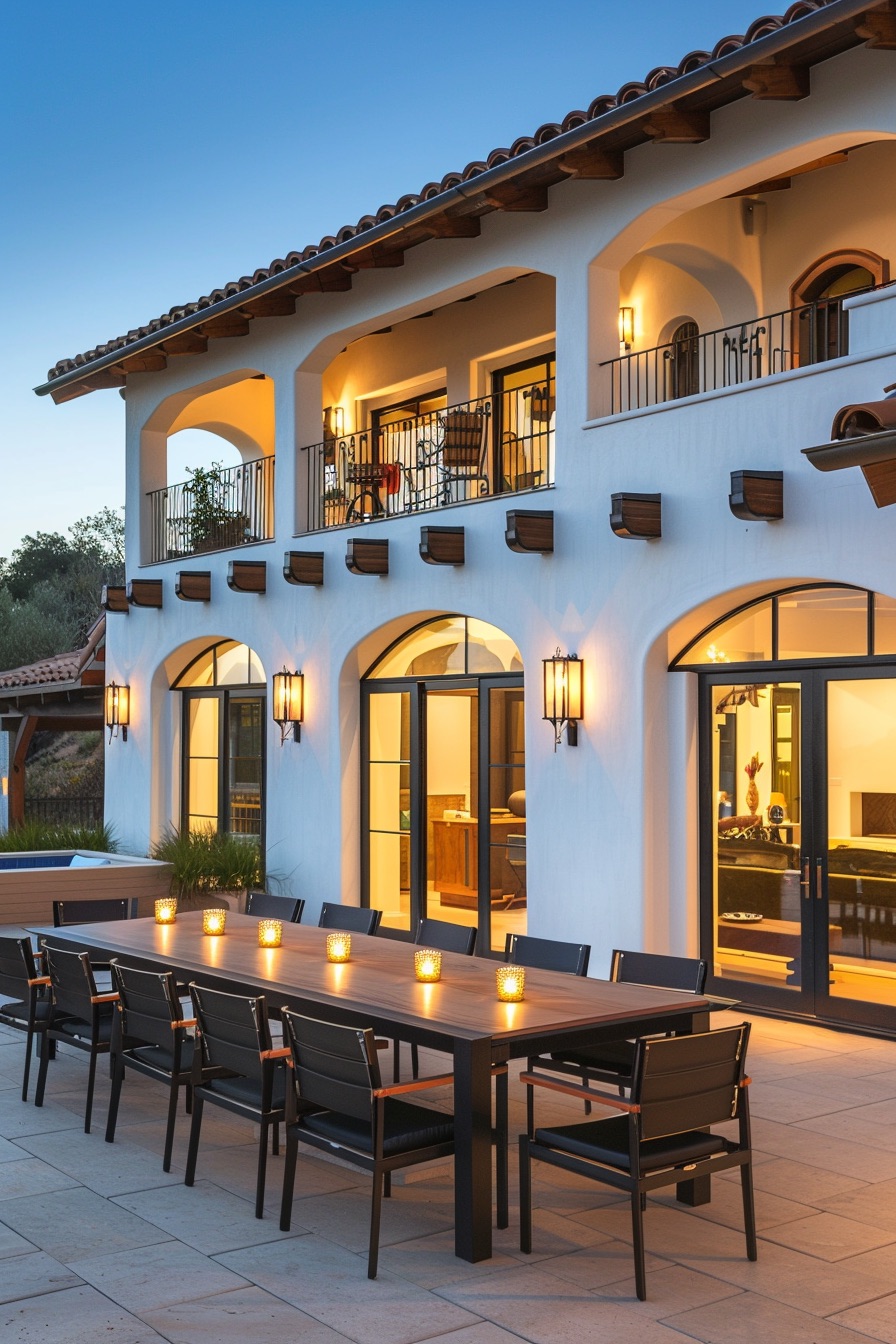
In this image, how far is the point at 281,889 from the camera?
528 inches

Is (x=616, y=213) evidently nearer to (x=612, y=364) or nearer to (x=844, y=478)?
(x=612, y=364)

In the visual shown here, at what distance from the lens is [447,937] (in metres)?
7.46

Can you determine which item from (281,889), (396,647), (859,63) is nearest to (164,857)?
(281,889)

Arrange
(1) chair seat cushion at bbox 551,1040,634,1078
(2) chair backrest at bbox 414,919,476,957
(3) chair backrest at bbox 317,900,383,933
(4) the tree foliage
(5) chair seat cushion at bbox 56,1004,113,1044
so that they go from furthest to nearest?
(4) the tree foliage, (3) chair backrest at bbox 317,900,383,933, (2) chair backrest at bbox 414,919,476,957, (5) chair seat cushion at bbox 56,1004,113,1044, (1) chair seat cushion at bbox 551,1040,634,1078

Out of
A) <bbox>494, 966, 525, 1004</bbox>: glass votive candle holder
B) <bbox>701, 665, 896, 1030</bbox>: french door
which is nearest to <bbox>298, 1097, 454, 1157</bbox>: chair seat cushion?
<bbox>494, 966, 525, 1004</bbox>: glass votive candle holder

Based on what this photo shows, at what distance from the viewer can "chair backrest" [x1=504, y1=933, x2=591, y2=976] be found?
6.75 m

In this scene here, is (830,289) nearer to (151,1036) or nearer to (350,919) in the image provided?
(350,919)

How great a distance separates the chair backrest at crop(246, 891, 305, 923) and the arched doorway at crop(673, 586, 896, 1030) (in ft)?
9.41

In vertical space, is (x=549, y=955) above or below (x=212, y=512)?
below

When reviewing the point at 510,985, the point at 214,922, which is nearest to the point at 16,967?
the point at 214,922

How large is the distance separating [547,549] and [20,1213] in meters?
6.22

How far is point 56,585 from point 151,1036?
115 feet

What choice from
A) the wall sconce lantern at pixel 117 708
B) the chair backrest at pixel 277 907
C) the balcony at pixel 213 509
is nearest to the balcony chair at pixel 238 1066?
the chair backrest at pixel 277 907

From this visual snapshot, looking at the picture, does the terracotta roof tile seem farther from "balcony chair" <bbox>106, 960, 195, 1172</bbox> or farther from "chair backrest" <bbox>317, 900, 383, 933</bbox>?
"balcony chair" <bbox>106, 960, 195, 1172</bbox>
